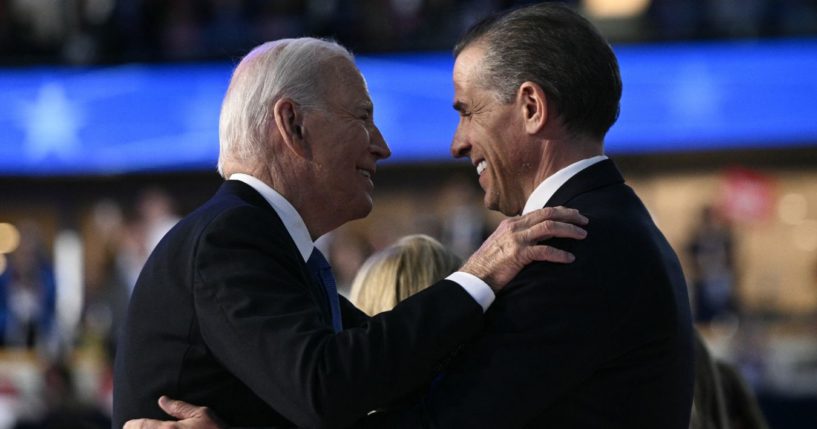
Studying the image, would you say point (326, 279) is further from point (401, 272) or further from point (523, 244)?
point (401, 272)

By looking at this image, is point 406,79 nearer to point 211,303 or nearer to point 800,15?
point 800,15

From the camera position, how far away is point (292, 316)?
8.37ft

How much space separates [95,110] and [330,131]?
10909mm

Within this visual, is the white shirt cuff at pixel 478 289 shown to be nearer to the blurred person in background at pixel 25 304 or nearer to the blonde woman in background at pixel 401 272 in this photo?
the blonde woman in background at pixel 401 272

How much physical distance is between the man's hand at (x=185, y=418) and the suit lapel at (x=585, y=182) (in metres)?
0.82

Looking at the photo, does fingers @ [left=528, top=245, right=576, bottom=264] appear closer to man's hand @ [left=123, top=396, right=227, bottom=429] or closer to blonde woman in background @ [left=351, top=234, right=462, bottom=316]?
man's hand @ [left=123, top=396, right=227, bottom=429]

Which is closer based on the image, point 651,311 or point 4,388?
point 651,311

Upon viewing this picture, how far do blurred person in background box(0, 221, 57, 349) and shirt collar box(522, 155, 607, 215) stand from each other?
929cm

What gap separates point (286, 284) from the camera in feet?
8.61

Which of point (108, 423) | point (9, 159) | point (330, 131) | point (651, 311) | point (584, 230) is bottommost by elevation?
point (108, 423)

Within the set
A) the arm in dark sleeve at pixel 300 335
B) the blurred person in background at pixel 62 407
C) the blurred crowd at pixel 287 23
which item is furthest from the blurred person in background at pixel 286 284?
the blurred crowd at pixel 287 23

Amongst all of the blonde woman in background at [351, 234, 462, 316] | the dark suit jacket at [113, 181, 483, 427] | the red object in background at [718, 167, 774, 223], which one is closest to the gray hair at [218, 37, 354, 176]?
the dark suit jacket at [113, 181, 483, 427]

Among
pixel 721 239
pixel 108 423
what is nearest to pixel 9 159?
pixel 108 423

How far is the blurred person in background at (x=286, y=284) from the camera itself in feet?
8.28
